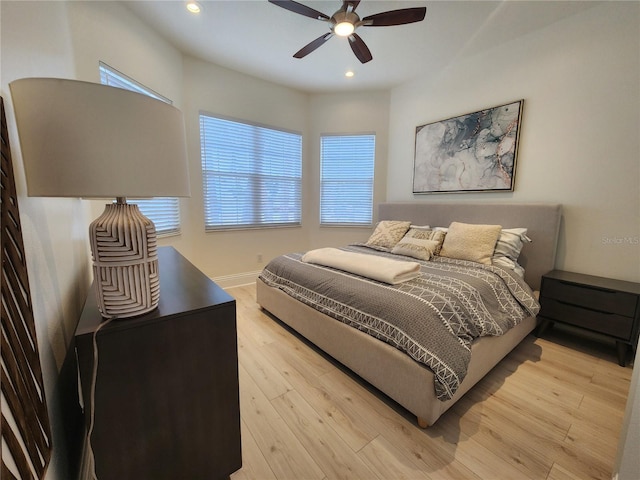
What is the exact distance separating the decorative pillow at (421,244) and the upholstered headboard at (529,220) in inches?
17.6

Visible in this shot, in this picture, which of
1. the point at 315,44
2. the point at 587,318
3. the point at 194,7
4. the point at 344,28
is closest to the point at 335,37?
the point at 315,44

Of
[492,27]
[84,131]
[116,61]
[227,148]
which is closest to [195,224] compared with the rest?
[227,148]

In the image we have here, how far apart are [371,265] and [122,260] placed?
156cm

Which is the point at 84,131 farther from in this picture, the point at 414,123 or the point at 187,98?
the point at 414,123

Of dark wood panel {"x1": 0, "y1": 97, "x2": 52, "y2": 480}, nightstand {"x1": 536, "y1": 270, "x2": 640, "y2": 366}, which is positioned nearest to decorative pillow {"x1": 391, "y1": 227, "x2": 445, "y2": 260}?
nightstand {"x1": 536, "y1": 270, "x2": 640, "y2": 366}

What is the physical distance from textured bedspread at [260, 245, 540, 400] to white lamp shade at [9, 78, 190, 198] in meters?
1.34

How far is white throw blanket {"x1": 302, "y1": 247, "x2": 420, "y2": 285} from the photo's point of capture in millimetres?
1838

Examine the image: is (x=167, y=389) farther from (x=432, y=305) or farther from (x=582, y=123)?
(x=582, y=123)

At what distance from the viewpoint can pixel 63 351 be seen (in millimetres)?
1008

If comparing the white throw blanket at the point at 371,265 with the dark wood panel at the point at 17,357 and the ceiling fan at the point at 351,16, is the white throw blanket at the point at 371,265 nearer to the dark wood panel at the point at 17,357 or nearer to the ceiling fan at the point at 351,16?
the dark wood panel at the point at 17,357

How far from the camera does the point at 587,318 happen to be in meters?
2.08

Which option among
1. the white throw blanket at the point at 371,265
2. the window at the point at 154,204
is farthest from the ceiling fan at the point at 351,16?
the white throw blanket at the point at 371,265

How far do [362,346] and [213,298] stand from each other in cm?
104

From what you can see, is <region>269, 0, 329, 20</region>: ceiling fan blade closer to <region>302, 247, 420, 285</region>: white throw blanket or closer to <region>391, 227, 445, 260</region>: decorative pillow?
<region>302, 247, 420, 285</region>: white throw blanket
